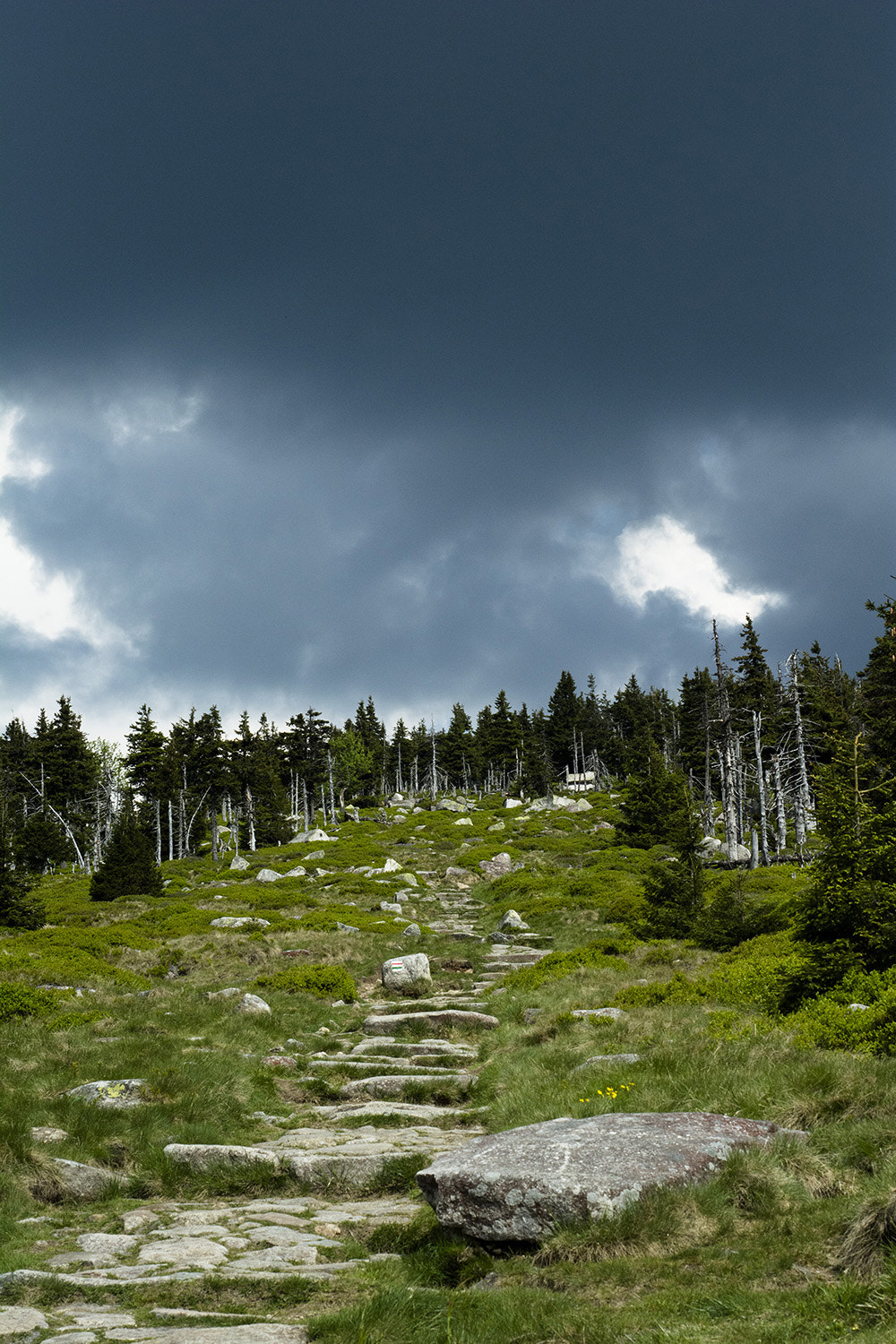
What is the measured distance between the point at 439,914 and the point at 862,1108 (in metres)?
31.9

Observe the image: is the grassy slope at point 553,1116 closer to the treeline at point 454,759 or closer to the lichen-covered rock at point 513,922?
the lichen-covered rock at point 513,922

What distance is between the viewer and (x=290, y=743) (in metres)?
91.8

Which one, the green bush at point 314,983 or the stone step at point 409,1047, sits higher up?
the green bush at point 314,983

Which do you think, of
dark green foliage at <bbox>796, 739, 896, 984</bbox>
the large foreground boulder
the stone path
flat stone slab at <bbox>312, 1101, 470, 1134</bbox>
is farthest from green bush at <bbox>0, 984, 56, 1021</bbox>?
dark green foliage at <bbox>796, 739, 896, 984</bbox>

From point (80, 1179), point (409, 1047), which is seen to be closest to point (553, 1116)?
point (80, 1179)

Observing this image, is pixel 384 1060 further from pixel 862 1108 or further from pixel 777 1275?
pixel 777 1275

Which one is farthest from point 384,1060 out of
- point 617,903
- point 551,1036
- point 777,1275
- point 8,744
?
point 8,744

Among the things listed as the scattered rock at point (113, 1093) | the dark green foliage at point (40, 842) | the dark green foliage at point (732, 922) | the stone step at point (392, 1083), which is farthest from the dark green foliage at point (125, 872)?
the scattered rock at point (113, 1093)

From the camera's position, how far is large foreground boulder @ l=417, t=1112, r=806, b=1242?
6156mm

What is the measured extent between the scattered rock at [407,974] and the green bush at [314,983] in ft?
3.50

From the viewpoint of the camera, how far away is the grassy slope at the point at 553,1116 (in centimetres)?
491

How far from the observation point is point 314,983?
66.5ft

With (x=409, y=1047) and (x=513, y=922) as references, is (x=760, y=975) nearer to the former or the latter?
(x=409, y=1047)

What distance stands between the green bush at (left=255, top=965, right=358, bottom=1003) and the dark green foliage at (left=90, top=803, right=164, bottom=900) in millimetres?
27146
